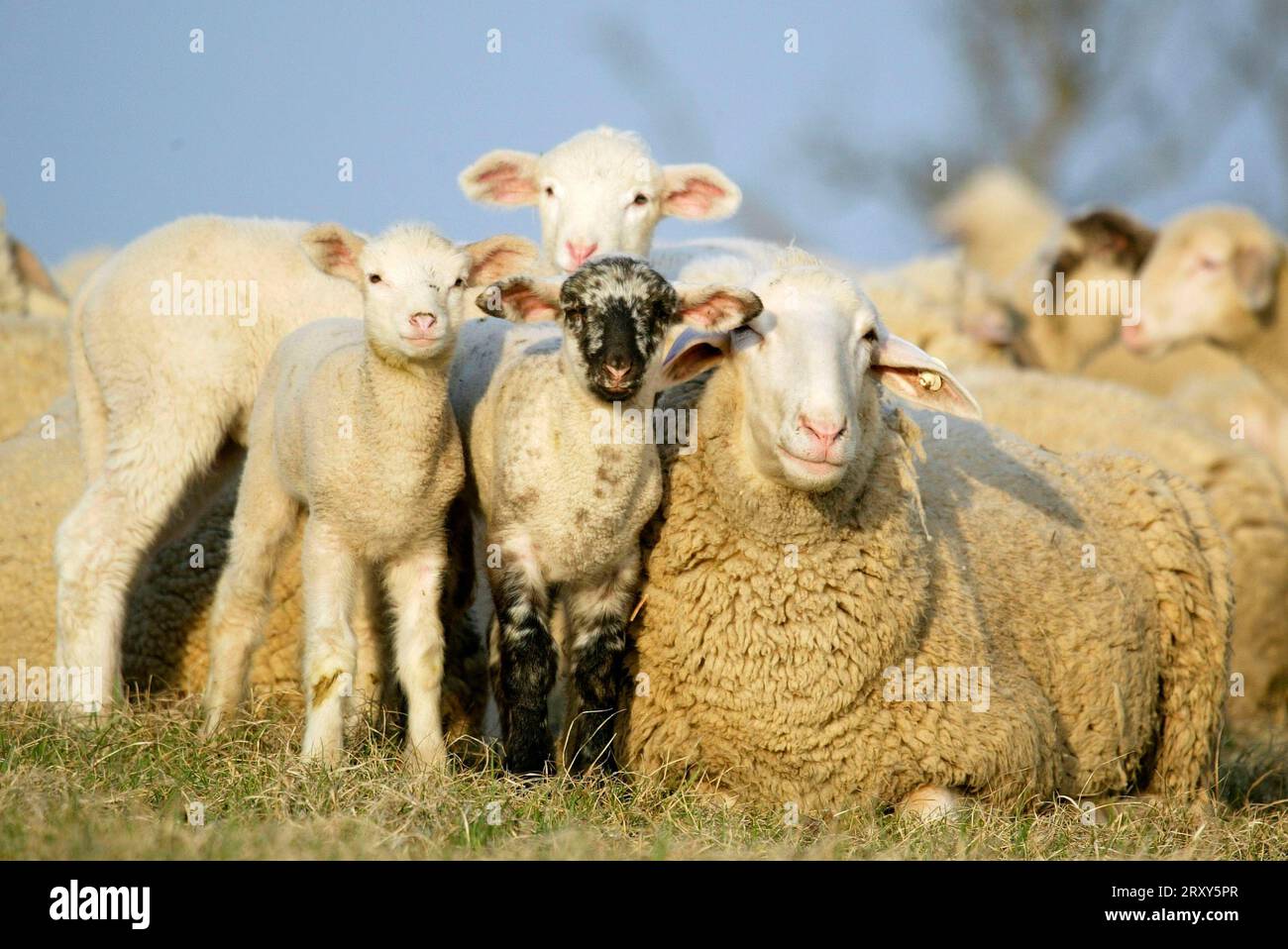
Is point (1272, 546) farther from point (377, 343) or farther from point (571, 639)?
point (377, 343)

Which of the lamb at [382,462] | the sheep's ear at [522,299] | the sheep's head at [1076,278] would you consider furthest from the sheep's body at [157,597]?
the sheep's head at [1076,278]

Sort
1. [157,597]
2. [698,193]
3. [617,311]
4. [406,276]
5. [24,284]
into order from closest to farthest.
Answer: [617,311] → [406,276] → [698,193] → [157,597] → [24,284]

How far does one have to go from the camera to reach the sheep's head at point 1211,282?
32.8ft

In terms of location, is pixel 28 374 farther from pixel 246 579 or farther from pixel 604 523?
pixel 604 523

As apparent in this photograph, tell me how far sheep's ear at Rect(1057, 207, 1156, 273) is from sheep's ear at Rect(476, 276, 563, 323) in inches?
330

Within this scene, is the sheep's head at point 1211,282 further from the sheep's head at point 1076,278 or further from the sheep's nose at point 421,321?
the sheep's nose at point 421,321

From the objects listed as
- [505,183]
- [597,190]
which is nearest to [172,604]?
[505,183]

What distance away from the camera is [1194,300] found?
33.4 feet

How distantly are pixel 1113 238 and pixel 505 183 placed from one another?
717 centimetres

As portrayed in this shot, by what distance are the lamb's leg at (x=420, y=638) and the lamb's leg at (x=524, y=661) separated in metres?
0.40

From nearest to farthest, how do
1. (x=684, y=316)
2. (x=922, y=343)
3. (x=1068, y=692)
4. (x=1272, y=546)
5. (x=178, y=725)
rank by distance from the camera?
1. (x=684, y=316)
2. (x=178, y=725)
3. (x=1068, y=692)
4. (x=1272, y=546)
5. (x=922, y=343)

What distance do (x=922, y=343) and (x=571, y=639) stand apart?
482 centimetres

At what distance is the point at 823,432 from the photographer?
4.26m

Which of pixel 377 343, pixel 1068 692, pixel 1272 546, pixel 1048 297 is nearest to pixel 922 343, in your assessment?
pixel 1272 546
